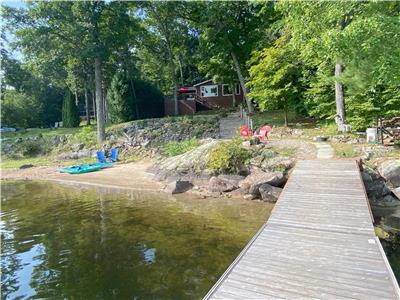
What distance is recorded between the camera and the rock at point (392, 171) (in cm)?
1041

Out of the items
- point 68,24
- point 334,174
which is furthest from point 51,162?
point 334,174

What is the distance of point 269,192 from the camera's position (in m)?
11.0

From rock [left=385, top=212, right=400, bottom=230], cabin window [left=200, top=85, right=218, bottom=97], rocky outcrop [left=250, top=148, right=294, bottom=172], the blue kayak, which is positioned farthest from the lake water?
cabin window [left=200, top=85, right=218, bottom=97]

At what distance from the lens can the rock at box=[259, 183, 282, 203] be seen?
429 inches

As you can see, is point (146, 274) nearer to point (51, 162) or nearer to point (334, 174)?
point (334, 174)

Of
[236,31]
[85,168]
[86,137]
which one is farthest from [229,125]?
[86,137]

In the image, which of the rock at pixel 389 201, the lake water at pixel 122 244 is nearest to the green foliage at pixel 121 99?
the lake water at pixel 122 244

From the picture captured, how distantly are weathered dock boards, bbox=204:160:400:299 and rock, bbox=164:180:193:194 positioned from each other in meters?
5.63

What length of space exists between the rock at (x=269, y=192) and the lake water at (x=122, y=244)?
392 mm

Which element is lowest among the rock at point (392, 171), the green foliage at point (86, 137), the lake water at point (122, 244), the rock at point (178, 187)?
the lake water at point (122, 244)

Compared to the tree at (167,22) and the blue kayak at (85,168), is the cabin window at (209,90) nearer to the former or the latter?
the tree at (167,22)

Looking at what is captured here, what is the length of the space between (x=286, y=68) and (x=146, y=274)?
1541 centimetres

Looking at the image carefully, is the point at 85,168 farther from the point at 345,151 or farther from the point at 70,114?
the point at 70,114

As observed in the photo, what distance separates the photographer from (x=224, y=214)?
10.0 meters
